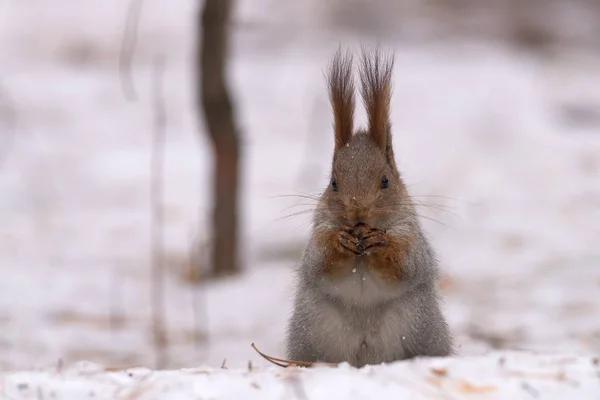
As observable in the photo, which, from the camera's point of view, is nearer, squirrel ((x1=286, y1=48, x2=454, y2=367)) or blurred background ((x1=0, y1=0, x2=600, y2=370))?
squirrel ((x1=286, y1=48, x2=454, y2=367))

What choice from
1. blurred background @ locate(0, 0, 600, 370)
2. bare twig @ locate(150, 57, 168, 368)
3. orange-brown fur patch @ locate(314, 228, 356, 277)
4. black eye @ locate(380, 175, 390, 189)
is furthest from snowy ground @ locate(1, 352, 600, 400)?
bare twig @ locate(150, 57, 168, 368)

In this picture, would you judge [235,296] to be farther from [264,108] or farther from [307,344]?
[264,108]

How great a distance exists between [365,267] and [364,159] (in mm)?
411

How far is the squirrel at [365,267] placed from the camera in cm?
305

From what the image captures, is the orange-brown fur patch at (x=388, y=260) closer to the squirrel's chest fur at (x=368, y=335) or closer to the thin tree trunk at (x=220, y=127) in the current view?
the squirrel's chest fur at (x=368, y=335)

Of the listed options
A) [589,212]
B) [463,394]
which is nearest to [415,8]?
[589,212]

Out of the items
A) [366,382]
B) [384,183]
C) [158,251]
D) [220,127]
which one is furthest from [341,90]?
[158,251]

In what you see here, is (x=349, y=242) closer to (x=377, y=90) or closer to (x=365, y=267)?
(x=365, y=267)

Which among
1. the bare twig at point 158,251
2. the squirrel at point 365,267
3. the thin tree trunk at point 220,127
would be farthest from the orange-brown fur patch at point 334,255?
the thin tree trunk at point 220,127

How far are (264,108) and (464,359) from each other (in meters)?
8.49

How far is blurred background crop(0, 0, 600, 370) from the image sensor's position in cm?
586

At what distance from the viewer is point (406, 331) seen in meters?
3.05

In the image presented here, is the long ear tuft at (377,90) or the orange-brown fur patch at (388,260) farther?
the long ear tuft at (377,90)

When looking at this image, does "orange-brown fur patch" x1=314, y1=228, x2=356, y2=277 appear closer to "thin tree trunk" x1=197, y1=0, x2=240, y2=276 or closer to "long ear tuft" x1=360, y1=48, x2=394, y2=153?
"long ear tuft" x1=360, y1=48, x2=394, y2=153
